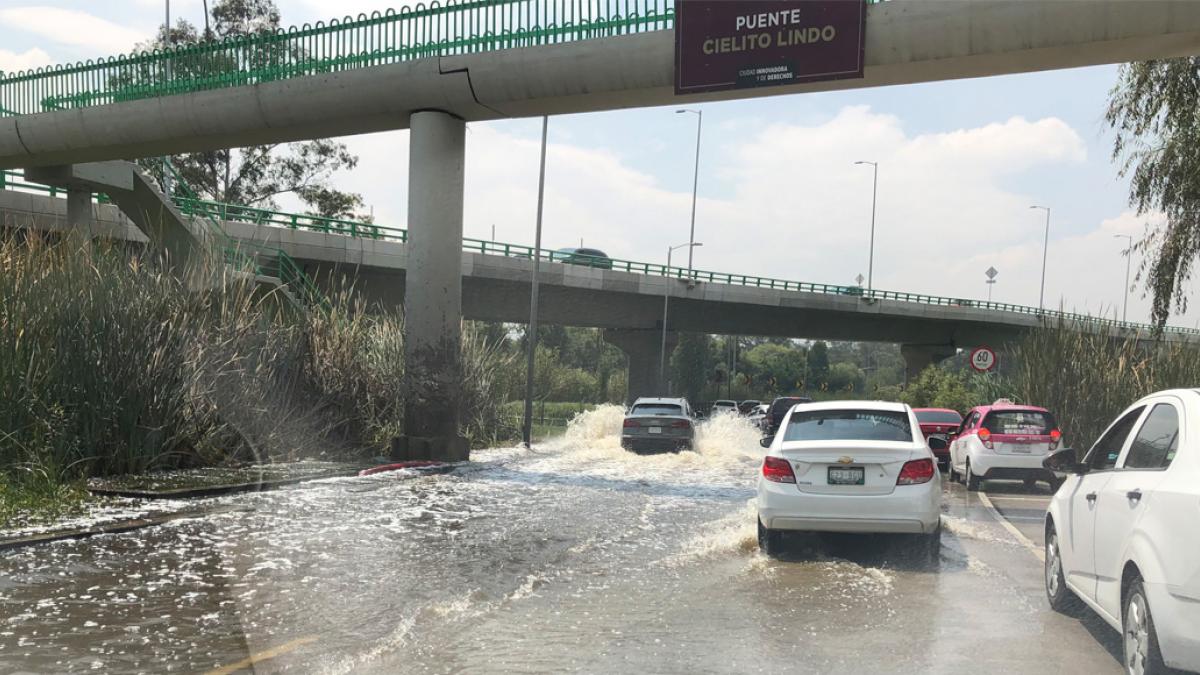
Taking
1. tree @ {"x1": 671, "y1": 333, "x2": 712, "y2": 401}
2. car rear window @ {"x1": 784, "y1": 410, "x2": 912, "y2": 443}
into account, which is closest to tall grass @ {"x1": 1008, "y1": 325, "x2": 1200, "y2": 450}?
car rear window @ {"x1": 784, "y1": 410, "x2": 912, "y2": 443}

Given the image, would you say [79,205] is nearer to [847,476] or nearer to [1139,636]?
[847,476]

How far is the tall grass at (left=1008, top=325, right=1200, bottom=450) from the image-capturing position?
23859 millimetres

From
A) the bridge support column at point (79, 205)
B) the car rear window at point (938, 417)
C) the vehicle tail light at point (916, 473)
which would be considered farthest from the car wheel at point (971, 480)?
the bridge support column at point (79, 205)

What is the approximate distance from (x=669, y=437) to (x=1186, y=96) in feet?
45.2

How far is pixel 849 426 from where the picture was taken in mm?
10797

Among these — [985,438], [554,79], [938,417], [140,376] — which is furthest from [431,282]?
[938,417]

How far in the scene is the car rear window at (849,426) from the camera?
34.6 feet

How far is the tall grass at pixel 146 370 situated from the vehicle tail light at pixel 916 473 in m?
10.2

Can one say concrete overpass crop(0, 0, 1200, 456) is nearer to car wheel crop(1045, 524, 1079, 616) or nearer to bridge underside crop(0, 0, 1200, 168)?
bridge underside crop(0, 0, 1200, 168)

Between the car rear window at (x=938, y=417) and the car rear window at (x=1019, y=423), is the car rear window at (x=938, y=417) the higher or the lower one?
the lower one

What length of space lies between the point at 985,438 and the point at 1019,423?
64 cm

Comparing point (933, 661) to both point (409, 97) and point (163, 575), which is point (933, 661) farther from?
point (409, 97)

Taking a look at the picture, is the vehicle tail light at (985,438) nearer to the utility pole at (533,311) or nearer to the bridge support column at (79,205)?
the utility pole at (533,311)

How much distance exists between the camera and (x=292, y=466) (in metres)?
18.2
